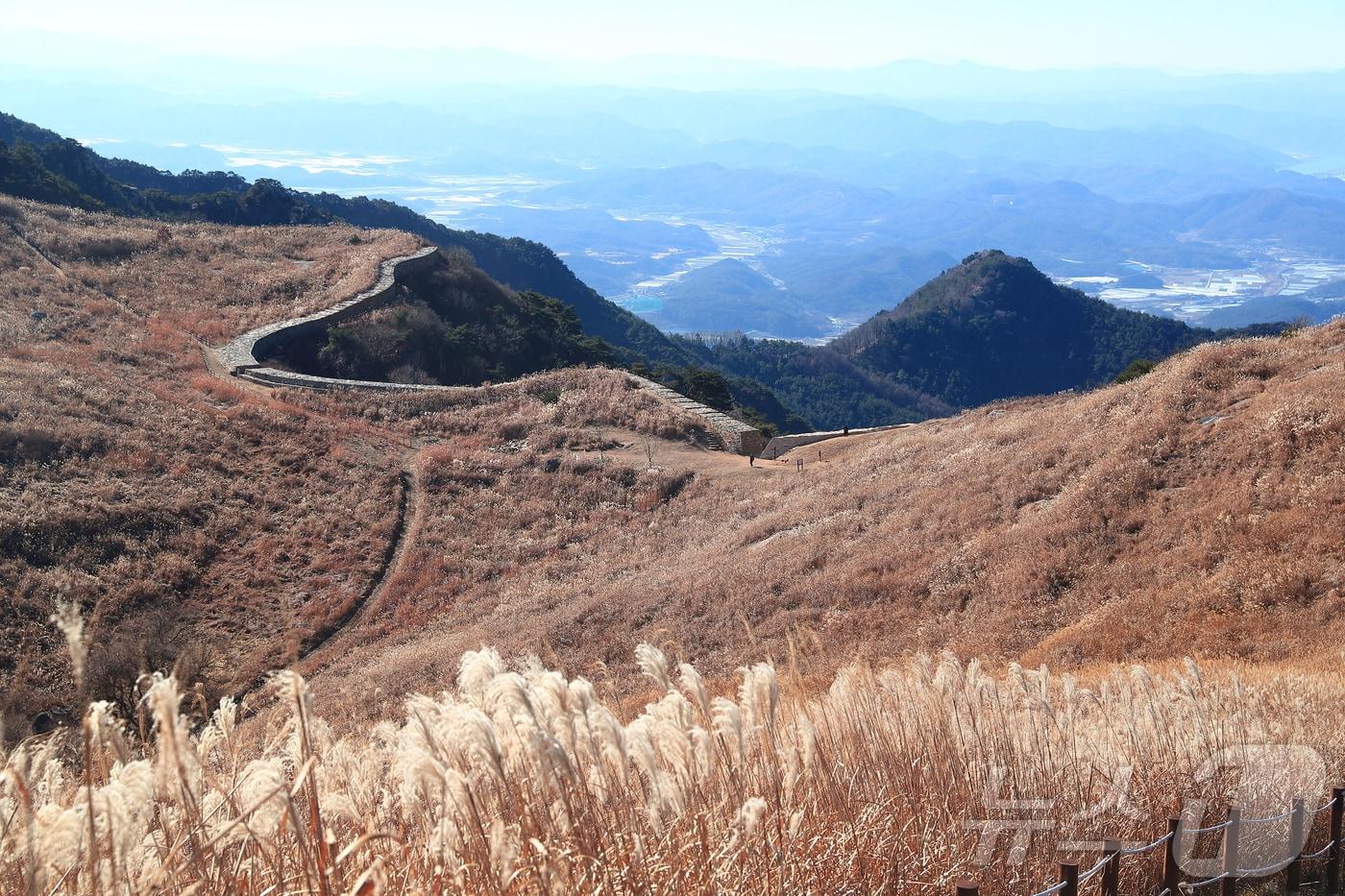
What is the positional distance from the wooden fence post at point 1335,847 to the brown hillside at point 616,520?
2.21m

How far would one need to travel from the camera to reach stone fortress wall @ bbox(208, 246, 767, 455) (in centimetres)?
2686

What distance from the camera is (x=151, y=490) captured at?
1947 cm

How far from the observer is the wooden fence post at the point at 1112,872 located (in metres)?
3.16

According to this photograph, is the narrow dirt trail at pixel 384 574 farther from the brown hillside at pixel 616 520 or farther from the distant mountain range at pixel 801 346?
the distant mountain range at pixel 801 346

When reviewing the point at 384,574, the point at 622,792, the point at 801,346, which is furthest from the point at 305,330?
the point at 801,346

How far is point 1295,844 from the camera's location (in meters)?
3.66

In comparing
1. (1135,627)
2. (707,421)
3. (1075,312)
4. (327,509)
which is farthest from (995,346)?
(1135,627)

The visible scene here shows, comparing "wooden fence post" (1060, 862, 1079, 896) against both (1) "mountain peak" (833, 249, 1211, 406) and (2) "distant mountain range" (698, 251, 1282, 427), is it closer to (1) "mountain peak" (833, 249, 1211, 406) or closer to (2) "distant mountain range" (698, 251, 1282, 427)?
(2) "distant mountain range" (698, 251, 1282, 427)

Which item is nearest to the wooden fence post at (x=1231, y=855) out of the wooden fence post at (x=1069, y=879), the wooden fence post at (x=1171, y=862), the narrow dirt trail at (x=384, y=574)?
the wooden fence post at (x=1171, y=862)

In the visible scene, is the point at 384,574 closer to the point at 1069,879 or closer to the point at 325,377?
the point at 325,377

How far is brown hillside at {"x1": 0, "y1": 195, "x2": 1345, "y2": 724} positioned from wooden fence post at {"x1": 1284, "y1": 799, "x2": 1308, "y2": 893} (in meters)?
1.99

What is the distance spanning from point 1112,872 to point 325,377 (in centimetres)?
3005

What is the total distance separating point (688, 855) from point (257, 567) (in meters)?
17.5

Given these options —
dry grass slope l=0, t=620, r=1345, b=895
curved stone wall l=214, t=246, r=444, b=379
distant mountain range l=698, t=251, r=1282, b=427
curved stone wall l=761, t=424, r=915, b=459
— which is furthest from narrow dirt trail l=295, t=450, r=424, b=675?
distant mountain range l=698, t=251, r=1282, b=427
